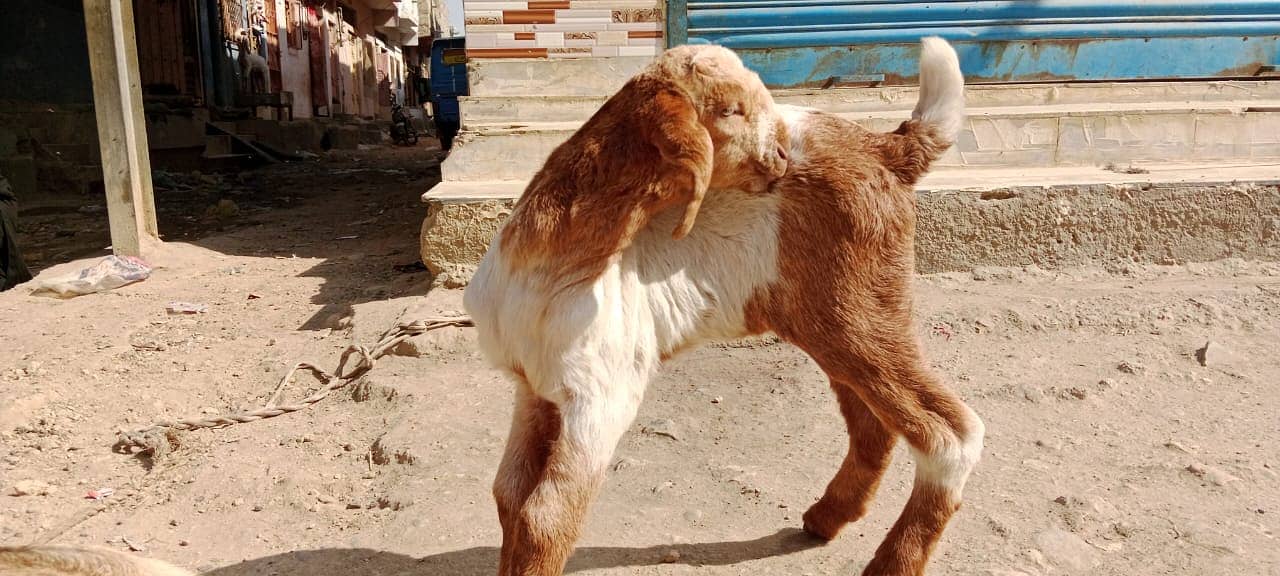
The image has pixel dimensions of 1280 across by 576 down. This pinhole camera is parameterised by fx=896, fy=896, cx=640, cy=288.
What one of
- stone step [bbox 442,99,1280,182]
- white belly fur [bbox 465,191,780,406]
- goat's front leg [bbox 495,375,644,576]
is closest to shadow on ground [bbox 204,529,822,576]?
goat's front leg [bbox 495,375,644,576]

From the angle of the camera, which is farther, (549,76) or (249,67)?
(249,67)

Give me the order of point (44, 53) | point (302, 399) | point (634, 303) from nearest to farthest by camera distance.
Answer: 1. point (634, 303)
2. point (302, 399)
3. point (44, 53)

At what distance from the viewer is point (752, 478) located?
3.26 m

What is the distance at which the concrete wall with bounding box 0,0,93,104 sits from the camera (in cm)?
1295

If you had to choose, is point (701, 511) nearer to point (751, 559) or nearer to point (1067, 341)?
point (751, 559)

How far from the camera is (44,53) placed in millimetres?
13234

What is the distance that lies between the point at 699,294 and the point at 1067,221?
135 inches

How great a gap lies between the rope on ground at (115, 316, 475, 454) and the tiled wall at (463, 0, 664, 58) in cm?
198

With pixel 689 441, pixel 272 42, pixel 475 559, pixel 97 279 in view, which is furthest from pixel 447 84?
pixel 475 559

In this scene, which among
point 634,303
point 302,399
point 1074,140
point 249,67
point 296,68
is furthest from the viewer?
point 296,68

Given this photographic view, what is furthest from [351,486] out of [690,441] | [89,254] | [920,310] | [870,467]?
[89,254]

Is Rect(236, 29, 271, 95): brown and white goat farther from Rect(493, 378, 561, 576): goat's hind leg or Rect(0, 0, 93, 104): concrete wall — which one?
Rect(493, 378, 561, 576): goat's hind leg

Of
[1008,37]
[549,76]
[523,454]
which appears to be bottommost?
[523,454]

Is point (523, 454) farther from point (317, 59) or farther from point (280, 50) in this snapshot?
point (317, 59)
